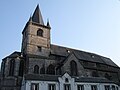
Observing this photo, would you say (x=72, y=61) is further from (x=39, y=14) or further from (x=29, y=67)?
(x=39, y=14)

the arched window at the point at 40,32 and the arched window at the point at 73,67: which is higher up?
the arched window at the point at 40,32

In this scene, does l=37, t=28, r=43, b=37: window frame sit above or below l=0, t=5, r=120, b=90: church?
above

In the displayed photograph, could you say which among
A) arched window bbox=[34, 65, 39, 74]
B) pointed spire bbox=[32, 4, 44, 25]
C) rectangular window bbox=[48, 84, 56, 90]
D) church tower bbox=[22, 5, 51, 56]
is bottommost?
rectangular window bbox=[48, 84, 56, 90]

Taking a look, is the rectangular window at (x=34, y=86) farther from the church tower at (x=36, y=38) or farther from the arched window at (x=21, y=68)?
the church tower at (x=36, y=38)

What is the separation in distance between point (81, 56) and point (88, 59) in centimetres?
156

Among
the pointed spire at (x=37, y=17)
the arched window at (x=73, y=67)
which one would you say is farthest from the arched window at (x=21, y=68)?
the pointed spire at (x=37, y=17)

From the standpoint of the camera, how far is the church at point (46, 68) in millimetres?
21953

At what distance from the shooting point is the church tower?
2981cm

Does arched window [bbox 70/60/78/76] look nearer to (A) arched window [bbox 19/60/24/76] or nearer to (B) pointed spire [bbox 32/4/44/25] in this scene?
(A) arched window [bbox 19/60/24/76]

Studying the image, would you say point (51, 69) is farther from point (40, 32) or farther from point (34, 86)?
point (40, 32)

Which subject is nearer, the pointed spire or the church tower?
the church tower

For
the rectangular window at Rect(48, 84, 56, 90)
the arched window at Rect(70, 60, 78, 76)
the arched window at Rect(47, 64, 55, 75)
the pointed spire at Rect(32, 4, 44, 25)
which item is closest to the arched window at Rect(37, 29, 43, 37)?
the pointed spire at Rect(32, 4, 44, 25)

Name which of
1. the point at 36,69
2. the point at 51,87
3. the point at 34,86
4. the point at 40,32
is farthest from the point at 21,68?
the point at 40,32

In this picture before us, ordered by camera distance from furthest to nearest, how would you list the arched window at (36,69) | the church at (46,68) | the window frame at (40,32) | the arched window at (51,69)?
1. the window frame at (40,32)
2. the arched window at (51,69)
3. the arched window at (36,69)
4. the church at (46,68)
